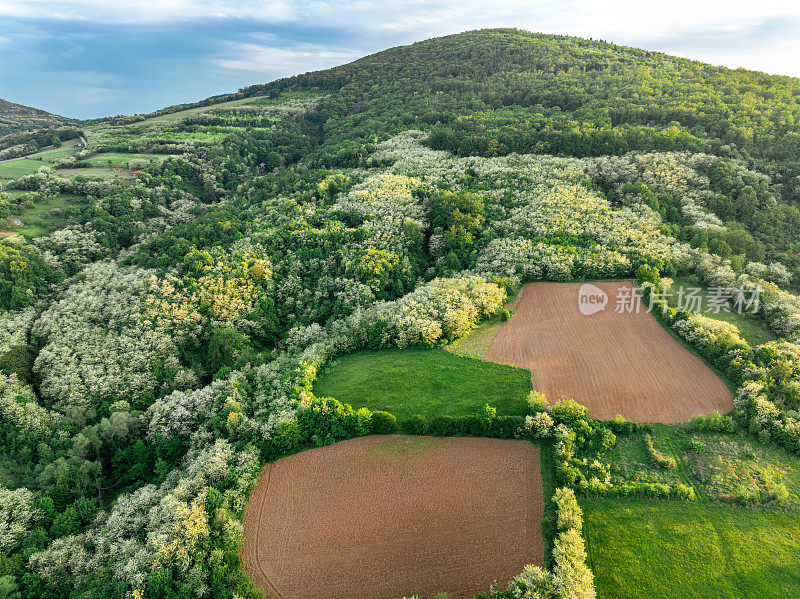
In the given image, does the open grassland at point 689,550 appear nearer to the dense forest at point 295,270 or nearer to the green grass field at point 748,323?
the dense forest at point 295,270

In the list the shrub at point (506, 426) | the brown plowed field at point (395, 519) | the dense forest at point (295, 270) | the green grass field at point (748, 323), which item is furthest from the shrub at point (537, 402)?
the green grass field at point (748, 323)

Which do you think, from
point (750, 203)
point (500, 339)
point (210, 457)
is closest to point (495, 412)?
point (500, 339)

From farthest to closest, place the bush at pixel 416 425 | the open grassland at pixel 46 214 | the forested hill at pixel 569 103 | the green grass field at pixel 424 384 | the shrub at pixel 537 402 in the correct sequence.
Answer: the forested hill at pixel 569 103 → the open grassland at pixel 46 214 → the green grass field at pixel 424 384 → the bush at pixel 416 425 → the shrub at pixel 537 402

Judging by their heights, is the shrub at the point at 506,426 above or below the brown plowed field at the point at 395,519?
above

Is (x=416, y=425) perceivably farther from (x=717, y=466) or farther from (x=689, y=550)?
(x=717, y=466)

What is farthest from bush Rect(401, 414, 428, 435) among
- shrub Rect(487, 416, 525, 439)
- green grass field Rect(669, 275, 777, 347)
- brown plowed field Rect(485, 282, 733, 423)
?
green grass field Rect(669, 275, 777, 347)

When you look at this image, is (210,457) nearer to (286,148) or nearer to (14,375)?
(14,375)

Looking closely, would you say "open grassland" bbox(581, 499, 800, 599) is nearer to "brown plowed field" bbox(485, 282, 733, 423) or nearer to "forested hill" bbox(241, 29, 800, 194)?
"brown plowed field" bbox(485, 282, 733, 423)
